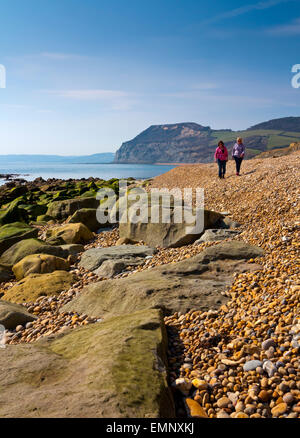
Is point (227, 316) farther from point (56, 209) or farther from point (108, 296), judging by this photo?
point (56, 209)

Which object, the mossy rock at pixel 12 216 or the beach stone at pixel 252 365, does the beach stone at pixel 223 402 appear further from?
the mossy rock at pixel 12 216

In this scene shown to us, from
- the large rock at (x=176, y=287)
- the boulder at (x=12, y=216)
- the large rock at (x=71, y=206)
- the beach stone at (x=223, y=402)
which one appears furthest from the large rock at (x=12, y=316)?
the boulder at (x=12, y=216)

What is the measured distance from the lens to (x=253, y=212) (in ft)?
34.7

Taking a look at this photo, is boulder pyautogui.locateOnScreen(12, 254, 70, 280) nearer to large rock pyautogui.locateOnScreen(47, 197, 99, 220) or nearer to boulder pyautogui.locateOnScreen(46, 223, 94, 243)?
boulder pyautogui.locateOnScreen(46, 223, 94, 243)

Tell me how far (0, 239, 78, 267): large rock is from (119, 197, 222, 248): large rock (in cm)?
182

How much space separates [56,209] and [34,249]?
7.86 metres

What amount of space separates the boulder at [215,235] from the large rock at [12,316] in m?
4.73

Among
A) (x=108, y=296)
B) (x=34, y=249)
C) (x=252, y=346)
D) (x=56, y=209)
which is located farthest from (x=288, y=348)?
(x=56, y=209)

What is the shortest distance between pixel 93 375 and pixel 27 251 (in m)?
7.78

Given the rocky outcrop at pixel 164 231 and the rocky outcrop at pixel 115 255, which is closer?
the rocky outcrop at pixel 115 255

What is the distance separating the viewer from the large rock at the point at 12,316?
5.96m

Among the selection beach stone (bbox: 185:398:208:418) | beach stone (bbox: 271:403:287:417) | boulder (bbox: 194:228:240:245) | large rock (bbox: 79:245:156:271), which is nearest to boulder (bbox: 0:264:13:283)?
large rock (bbox: 79:245:156:271)

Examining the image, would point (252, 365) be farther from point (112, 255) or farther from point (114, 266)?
point (112, 255)

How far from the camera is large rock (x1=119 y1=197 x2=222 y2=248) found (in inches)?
373
